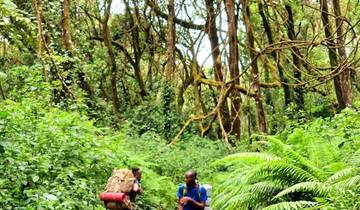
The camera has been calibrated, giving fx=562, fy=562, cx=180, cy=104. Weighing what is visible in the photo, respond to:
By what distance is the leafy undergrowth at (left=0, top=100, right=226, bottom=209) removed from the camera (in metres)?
5.43

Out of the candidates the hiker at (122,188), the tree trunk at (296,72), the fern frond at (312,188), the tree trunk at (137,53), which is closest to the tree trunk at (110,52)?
the tree trunk at (137,53)

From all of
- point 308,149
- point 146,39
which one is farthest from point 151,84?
point 308,149

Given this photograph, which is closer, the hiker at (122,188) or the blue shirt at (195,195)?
the hiker at (122,188)

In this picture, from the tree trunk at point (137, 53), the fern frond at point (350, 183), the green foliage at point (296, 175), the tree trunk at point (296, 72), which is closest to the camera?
the fern frond at point (350, 183)

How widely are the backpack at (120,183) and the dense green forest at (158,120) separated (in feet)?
1.57

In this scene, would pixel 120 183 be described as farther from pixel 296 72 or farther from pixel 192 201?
pixel 296 72

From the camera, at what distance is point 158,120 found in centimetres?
1577

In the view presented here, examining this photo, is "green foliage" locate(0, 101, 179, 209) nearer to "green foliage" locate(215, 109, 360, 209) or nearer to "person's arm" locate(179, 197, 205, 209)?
"person's arm" locate(179, 197, 205, 209)

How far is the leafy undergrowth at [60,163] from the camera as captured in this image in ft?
17.8

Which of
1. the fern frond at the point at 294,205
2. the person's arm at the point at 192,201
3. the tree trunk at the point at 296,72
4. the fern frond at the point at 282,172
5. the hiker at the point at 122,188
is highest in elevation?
the tree trunk at the point at 296,72

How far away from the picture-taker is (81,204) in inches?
253

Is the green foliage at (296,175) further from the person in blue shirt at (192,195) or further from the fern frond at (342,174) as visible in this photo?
the person in blue shirt at (192,195)

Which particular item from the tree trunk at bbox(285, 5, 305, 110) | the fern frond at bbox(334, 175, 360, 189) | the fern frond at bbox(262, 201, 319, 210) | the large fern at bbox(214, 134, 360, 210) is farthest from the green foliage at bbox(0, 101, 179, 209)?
the tree trunk at bbox(285, 5, 305, 110)

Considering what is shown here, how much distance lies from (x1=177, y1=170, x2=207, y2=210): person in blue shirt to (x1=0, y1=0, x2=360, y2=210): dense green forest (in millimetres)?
758
